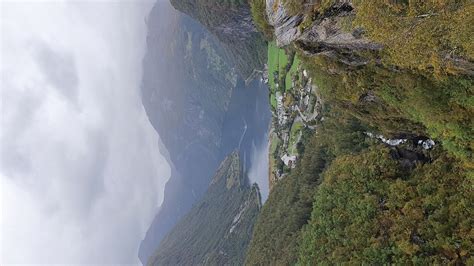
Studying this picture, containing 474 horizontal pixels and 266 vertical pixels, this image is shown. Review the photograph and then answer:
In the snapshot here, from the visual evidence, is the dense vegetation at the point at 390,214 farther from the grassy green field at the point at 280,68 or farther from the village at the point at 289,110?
the grassy green field at the point at 280,68

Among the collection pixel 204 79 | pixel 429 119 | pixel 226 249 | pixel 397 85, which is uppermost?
pixel 204 79

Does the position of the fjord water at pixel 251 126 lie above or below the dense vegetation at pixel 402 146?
above

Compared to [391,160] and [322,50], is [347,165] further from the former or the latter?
[322,50]

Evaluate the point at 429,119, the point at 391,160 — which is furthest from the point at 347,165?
the point at 429,119

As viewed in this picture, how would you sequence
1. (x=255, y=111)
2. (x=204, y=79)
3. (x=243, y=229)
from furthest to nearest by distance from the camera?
(x=204, y=79) → (x=255, y=111) → (x=243, y=229)

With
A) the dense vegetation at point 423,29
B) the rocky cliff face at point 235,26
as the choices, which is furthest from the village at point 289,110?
the dense vegetation at point 423,29

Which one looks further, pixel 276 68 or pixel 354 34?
pixel 276 68

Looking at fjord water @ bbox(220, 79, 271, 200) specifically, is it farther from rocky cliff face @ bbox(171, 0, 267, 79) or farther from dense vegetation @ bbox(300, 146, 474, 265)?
dense vegetation @ bbox(300, 146, 474, 265)
